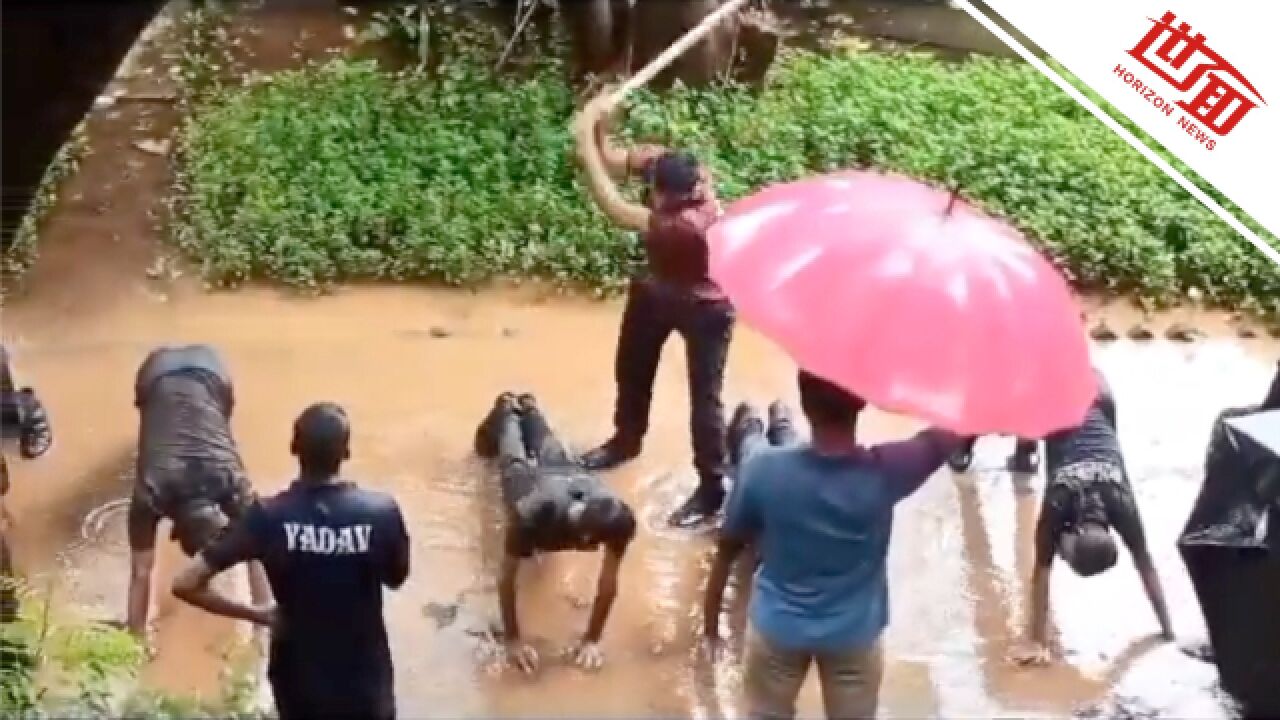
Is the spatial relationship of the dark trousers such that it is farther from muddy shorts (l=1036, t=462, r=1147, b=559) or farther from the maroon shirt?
muddy shorts (l=1036, t=462, r=1147, b=559)

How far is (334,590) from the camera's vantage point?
Result: 3434 millimetres

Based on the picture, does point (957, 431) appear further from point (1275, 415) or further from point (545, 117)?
point (545, 117)

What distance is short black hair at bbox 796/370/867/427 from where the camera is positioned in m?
3.19

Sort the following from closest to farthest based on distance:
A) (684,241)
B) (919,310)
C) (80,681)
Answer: (919,310) < (80,681) < (684,241)

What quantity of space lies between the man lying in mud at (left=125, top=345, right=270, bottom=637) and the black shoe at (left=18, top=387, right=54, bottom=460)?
0.45 metres

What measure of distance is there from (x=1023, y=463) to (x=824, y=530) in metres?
1.71

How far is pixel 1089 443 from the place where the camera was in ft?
13.8

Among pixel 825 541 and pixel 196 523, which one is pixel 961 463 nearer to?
pixel 825 541

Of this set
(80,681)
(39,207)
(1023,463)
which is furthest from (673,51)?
(80,681)

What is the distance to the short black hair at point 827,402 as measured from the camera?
3.19m

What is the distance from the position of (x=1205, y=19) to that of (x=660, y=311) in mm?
1611

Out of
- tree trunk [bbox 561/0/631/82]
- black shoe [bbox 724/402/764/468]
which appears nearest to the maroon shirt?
black shoe [bbox 724/402/764/468]

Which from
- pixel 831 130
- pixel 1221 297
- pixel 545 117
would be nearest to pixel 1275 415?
pixel 1221 297

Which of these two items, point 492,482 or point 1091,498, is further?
point 492,482
